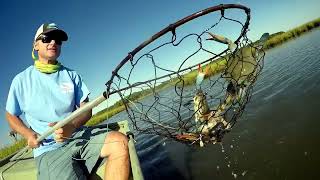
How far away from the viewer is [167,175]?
26.0ft

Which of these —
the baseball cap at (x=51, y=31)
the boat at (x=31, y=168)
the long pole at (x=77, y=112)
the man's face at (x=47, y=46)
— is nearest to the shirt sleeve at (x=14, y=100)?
the man's face at (x=47, y=46)

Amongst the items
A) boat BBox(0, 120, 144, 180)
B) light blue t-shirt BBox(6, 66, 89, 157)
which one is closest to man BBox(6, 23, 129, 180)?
light blue t-shirt BBox(6, 66, 89, 157)

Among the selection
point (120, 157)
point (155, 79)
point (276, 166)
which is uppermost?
point (155, 79)

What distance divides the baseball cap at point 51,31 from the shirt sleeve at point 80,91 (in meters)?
0.73

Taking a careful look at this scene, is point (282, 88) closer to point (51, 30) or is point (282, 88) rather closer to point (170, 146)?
point (170, 146)

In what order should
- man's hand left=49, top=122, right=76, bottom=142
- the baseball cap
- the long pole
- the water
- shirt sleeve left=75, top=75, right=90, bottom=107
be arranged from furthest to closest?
1. the water
2. shirt sleeve left=75, top=75, right=90, bottom=107
3. the baseball cap
4. man's hand left=49, top=122, right=76, bottom=142
5. the long pole

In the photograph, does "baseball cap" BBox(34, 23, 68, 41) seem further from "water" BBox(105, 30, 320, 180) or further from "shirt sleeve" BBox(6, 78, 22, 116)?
"water" BBox(105, 30, 320, 180)

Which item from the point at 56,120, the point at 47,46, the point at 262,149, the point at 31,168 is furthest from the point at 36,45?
the point at 262,149

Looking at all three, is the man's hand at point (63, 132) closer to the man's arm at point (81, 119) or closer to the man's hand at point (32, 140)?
the man's arm at point (81, 119)

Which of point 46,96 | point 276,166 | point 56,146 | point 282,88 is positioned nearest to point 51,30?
point 46,96

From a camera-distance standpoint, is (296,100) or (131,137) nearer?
(131,137)

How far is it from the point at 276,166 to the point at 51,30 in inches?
200

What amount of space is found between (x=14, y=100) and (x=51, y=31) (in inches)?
45.5

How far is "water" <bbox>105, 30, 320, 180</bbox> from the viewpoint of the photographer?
611 centimetres
